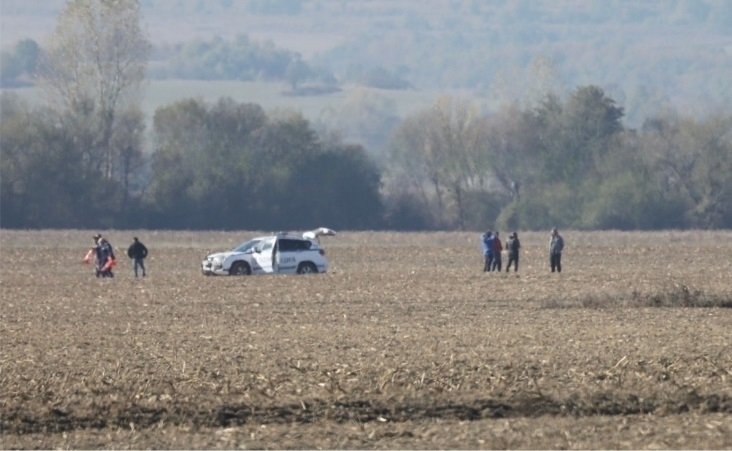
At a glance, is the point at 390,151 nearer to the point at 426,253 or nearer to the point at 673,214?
the point at 673,214

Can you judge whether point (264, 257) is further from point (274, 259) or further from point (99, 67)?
point (99, 67)

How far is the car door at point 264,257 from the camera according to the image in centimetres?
4169

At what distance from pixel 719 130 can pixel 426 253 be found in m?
34.2

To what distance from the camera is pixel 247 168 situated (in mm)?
83812

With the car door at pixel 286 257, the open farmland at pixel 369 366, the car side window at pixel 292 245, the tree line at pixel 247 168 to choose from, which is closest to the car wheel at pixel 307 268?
the car door at pixel 286 257

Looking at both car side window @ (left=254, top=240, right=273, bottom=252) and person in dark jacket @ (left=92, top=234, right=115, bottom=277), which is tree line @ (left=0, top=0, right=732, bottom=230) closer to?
person in dark jacket @ (left=92, top=234, right=115, bottom=277)

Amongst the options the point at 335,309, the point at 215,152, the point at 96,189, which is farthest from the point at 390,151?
the point at 335,309

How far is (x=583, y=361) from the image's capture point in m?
19.2

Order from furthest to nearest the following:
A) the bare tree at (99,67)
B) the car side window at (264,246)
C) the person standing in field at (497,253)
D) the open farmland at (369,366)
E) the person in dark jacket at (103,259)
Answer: the bare tree at (99,67), the person standing in field at (497,253), the car side window at (264,246), the person in dark jacket at (103,259), the open farmland at (369,366)

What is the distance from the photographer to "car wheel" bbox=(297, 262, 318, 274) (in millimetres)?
41844

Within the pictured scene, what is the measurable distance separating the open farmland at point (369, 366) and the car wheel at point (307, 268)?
20.0 ft

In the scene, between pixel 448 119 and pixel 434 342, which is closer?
pixel 434 342

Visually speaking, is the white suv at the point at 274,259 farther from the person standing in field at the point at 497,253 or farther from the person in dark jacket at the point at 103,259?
the person standing in field at the point at 497,253

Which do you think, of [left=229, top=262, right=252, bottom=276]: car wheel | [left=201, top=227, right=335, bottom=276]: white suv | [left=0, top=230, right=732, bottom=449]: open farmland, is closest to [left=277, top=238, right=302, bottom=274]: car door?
[left=201, top=227, right=335, bottom=276]: white suv
